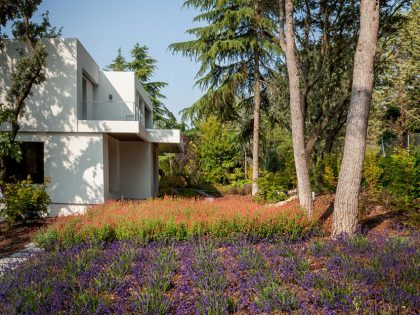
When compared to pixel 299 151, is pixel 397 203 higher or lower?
lower

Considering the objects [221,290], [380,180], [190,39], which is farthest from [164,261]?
[190,39]

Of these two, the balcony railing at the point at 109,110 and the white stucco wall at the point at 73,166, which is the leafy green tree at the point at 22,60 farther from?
the balcony railing at the point at 109,110

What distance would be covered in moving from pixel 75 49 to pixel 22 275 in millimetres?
9367

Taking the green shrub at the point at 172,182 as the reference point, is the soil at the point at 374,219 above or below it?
below

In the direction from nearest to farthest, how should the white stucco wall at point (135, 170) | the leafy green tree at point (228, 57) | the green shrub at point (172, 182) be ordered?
1. the white stucco wall at point (135, 170)
2. the leafy green tree at point (228, 57)
3. the green shrub at point (172, 182)

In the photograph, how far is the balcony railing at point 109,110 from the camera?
1445 centimetres

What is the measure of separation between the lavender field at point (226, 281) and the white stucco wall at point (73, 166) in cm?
692

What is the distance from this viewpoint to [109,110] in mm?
15133

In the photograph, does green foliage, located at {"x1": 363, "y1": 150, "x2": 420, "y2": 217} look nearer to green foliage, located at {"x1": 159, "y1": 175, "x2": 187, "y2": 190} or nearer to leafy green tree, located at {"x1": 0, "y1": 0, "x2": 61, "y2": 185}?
leafy green tree, located at {"x1": 0, "y1": 0, "x2": 61, "y2": 185}

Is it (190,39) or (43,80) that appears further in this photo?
(190,39)

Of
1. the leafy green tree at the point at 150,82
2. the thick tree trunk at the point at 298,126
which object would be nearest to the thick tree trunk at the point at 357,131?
the thick tree trunk at the point at 298,126

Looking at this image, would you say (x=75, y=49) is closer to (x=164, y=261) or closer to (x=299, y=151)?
(x=299, y=151)

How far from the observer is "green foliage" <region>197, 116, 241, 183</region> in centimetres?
3191

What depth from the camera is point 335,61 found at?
16.0 metres
